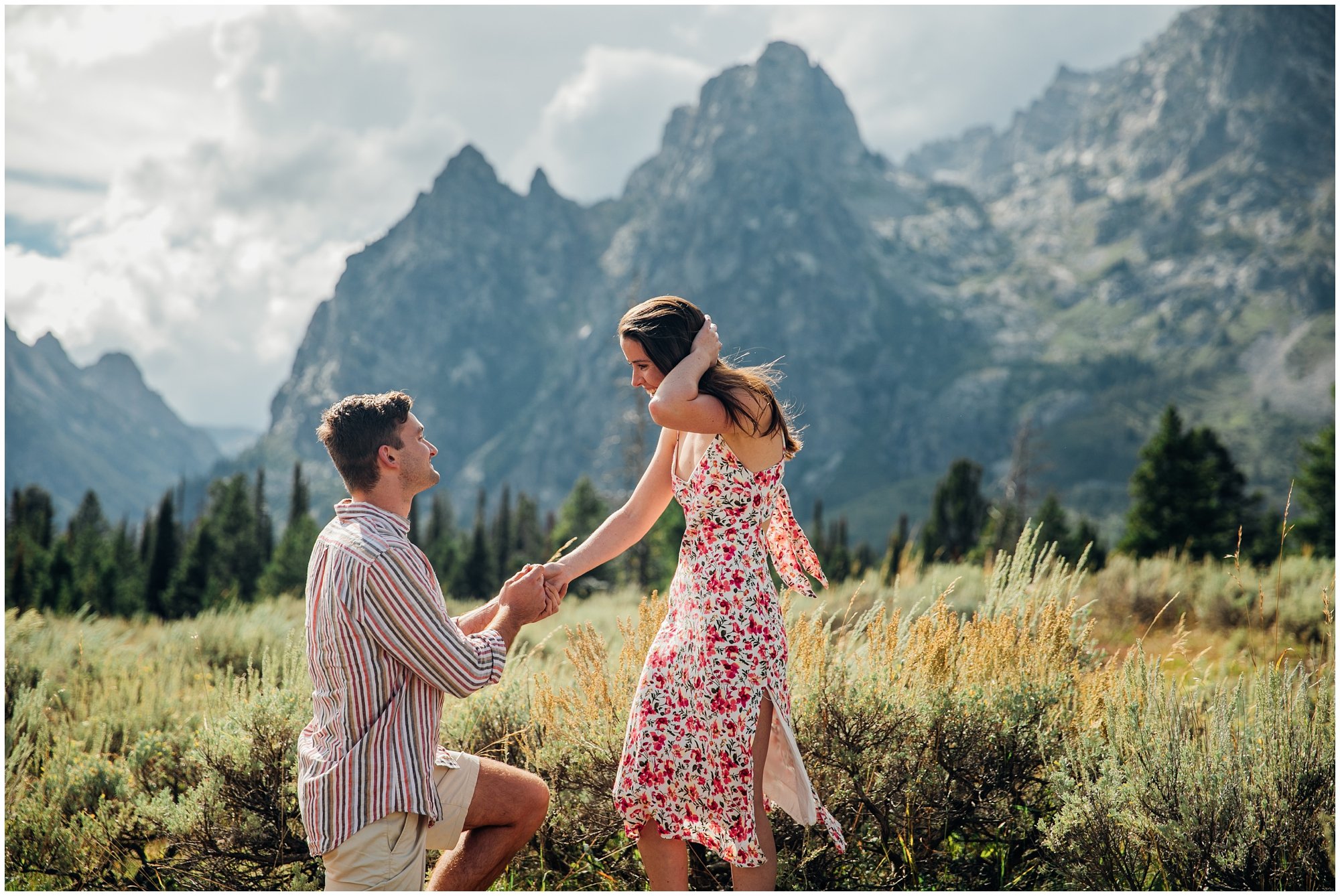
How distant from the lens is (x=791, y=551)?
3.35m

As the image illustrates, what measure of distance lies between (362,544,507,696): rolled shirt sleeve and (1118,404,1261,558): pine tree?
92.3ft

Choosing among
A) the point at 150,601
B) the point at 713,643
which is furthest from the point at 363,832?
the point at 150,601

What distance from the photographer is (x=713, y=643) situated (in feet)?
9.57

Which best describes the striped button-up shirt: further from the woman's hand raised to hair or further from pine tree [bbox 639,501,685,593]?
pine tree [bbox 639,501,685,593]

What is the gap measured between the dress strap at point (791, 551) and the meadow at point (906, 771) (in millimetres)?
524

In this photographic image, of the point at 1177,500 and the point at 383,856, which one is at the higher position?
the point at 1177,500

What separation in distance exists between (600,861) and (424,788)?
150cm

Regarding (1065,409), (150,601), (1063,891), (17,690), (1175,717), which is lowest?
(150,601)

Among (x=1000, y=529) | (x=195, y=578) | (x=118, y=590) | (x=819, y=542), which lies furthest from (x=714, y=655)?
(x=819, y=542)

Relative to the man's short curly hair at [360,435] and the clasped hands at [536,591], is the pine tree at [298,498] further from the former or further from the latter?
the man's short curly hair at [360,435]

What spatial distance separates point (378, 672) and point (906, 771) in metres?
2.20

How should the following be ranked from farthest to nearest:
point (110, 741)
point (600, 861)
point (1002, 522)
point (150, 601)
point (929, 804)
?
point (150, 601)
point (1002, 522)
point (110, 741)
point (600, 861)
point (929, 804)

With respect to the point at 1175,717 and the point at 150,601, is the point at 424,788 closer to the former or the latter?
the point at 1175,717

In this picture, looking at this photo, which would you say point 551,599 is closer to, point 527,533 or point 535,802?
point 535,802
